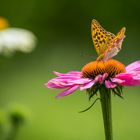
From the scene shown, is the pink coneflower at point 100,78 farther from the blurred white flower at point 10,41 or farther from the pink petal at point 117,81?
the blurred white flower at point 10,41

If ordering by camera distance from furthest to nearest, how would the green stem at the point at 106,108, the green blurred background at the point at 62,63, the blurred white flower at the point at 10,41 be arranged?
the green blurred background at the point at 62,63
the blurred white flower at the point at 10,41
the green stem at the point at 106,108

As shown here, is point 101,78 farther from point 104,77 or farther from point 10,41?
point 10,41

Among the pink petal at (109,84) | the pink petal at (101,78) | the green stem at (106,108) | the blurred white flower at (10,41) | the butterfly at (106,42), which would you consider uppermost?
the blurred white flower at (10,41)

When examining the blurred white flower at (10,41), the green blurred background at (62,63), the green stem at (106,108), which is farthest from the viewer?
the green blurred background at (62,63)

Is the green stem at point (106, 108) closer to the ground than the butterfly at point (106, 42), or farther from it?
closer to the ground

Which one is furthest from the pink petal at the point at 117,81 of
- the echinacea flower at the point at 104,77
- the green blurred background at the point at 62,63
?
the green blurred background at the point at 62,63

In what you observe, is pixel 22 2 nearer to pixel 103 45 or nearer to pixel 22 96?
pixel 22 96

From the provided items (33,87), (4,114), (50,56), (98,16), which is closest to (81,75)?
(4,114)
